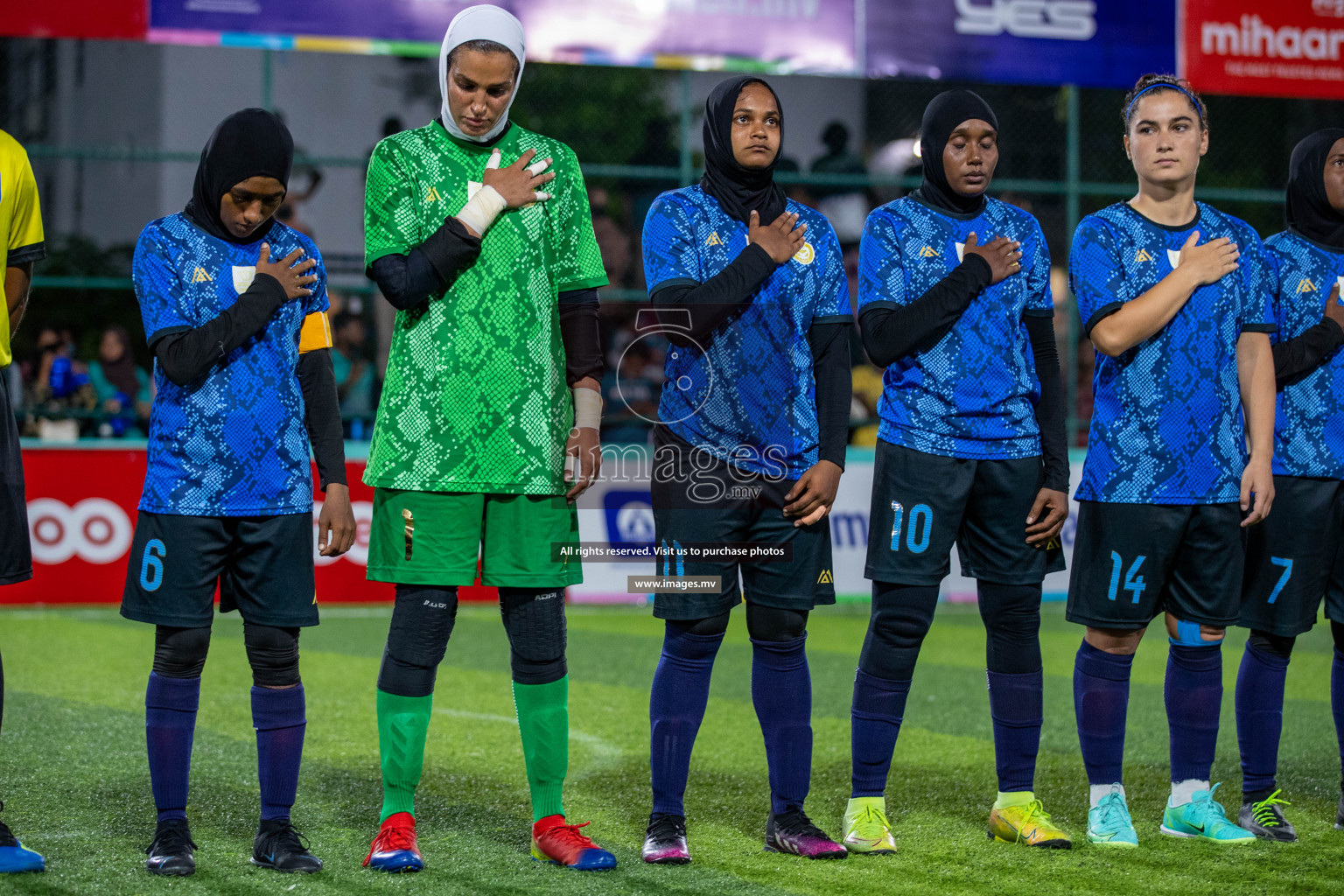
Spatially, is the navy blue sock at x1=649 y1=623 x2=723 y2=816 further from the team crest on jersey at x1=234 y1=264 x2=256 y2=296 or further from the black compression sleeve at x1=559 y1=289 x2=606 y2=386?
the team crest on jersey at x1=234 y1=264 x2=256 y2=296

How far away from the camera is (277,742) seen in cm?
371

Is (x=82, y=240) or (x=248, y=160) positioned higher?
(x=82, y=240)

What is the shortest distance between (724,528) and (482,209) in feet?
3.47

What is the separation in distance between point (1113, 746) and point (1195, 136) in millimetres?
1769

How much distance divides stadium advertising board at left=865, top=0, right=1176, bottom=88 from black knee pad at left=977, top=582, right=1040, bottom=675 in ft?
26.6

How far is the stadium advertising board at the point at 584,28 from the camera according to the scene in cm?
1044

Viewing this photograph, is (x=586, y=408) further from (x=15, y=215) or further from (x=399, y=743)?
(x=15, y=215)

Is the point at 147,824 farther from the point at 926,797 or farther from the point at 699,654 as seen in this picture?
the point at 926,797

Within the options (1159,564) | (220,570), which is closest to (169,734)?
(220,570)

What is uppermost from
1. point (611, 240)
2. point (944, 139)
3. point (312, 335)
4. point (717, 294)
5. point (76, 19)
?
point (76, 19)

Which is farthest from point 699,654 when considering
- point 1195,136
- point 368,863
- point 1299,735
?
point 1299,735

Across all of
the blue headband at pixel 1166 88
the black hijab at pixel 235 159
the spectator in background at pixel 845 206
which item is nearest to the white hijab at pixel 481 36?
the black hijab at pixel 235 159

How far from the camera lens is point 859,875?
368 centimetres

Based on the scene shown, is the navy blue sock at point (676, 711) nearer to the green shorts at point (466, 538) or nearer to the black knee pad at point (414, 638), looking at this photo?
the green shorts at point (466, 538)
